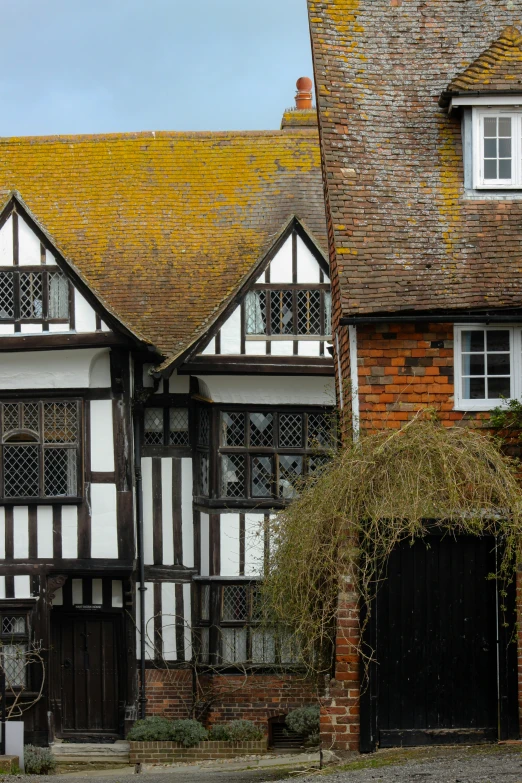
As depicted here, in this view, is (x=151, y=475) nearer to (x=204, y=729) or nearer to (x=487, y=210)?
(x=204, y=729)

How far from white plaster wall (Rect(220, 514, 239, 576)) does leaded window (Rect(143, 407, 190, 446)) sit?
61.7 inches

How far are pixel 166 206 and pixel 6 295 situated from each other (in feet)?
14.2

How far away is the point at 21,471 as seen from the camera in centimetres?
1941

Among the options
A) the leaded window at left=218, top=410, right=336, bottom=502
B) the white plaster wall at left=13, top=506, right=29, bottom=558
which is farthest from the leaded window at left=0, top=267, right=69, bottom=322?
the leaded window at left=218, top=410, right=336, bottom=502

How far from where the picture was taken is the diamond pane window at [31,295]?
19312 mm

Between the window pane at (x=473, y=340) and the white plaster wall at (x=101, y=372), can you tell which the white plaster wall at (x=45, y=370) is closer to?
the white plaster wall at (x=101, y=372)

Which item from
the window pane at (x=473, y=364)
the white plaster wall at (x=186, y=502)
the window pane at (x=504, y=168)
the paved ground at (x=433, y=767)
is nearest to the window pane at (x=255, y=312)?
the white plaster wall at (x=186, y=502)

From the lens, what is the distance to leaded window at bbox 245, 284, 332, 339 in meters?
19.7

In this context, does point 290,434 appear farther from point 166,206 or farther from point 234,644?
point 166,206

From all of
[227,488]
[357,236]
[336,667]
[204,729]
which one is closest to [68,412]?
[227,488]

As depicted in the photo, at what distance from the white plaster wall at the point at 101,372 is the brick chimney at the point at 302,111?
7.10 metres

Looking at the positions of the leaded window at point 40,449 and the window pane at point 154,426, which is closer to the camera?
the leaded window at point 40,449

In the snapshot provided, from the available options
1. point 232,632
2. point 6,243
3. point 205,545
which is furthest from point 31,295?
point 232,632

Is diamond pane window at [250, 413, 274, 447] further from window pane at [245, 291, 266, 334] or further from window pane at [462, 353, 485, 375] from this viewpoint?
window pane at [462, 353, 485, 375]
